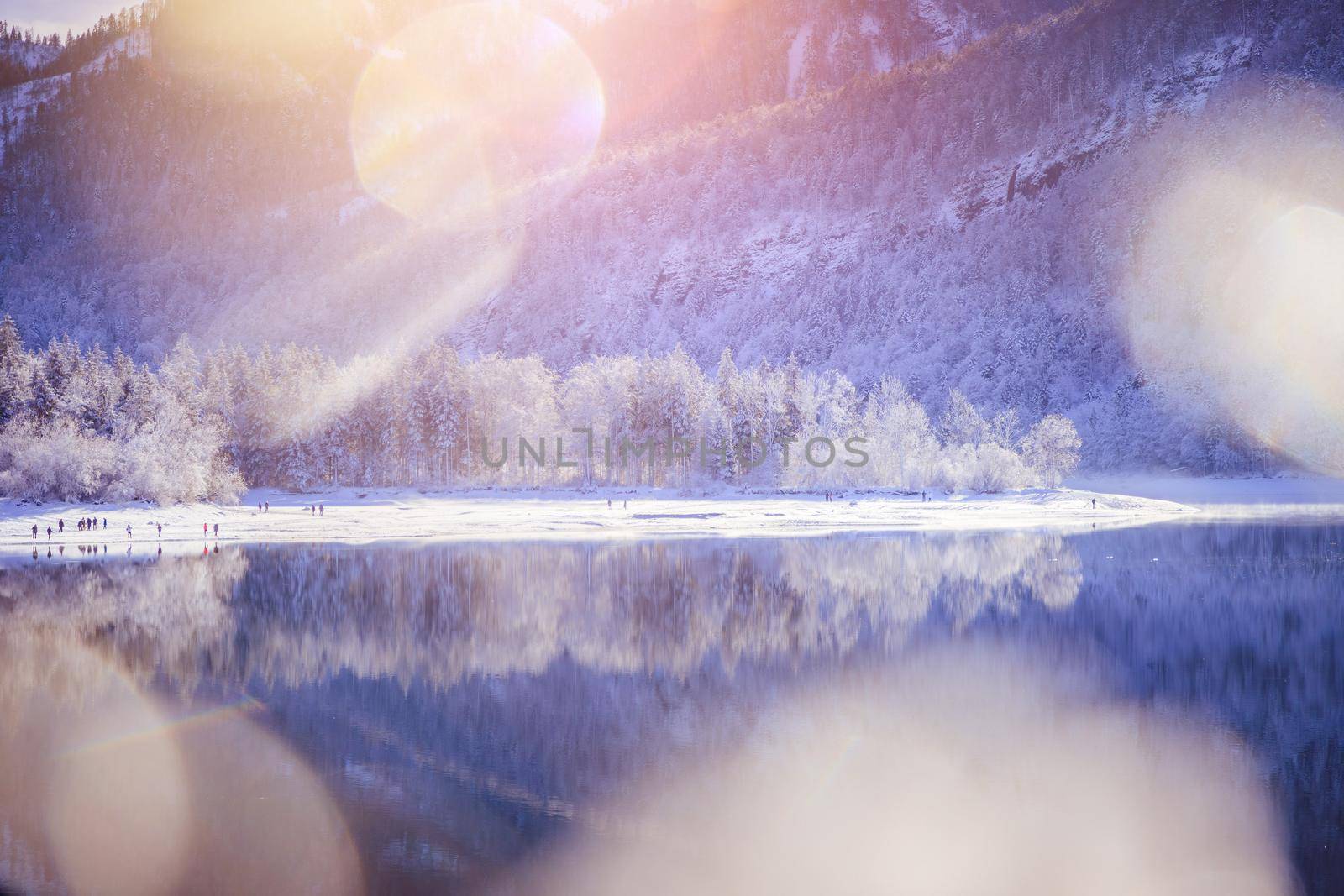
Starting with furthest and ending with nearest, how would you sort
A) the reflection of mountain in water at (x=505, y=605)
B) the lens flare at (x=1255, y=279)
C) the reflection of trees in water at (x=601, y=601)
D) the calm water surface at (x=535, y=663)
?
the lens flare at (x=1255, y=279) → the reflection of trees in water at (x=601, y=601) → the reflection of mountain in water at (x=505, y=605) → the calm water surface at (x=535, y=663)

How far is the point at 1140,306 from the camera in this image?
159375mm

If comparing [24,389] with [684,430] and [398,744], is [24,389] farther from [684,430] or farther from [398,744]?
[398,744]

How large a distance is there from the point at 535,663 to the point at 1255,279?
163 meters

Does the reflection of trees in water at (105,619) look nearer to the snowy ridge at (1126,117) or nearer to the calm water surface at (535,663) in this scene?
the calm water surface at (535,663)

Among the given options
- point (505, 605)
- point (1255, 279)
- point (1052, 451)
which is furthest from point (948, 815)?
point (1255, 279)

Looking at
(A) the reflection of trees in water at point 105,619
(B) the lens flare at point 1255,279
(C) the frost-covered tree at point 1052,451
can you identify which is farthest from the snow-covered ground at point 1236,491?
(A) the reflection of trees in water at point 105,619

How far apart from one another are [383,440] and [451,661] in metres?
73.7

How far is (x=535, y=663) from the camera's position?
23.5 metres

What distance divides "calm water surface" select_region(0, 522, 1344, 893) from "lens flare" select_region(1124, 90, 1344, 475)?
327 feet

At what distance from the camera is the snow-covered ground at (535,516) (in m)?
59.2

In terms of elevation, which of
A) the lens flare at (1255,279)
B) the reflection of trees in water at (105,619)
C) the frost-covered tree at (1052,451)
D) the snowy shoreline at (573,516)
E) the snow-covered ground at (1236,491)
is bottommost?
the snow-covered ground at (1236,491)

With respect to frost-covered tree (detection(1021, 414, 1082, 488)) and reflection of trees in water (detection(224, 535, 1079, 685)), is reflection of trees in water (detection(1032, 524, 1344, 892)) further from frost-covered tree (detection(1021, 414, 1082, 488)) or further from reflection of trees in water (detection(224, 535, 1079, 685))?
frost-covered tree (detection(1021, 414, 1082, 488))

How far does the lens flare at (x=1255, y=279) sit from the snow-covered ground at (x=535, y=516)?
52.1m

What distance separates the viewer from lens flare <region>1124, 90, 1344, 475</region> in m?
132
